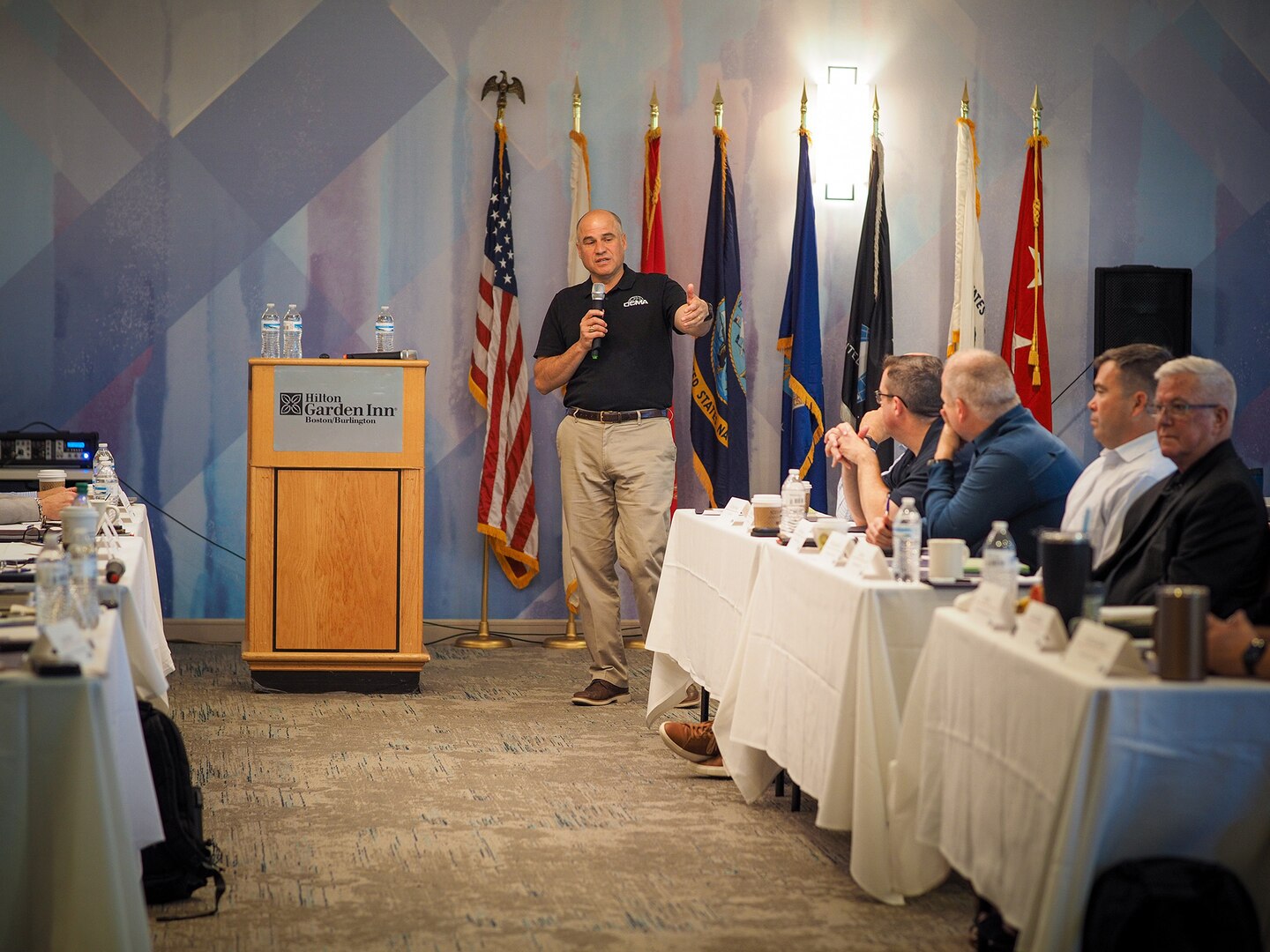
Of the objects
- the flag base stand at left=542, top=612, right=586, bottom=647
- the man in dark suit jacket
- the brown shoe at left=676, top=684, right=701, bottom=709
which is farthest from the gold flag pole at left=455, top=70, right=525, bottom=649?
the man in dark suit jacket

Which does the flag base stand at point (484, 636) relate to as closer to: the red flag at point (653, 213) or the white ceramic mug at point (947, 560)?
the red flag at point (653, 213)

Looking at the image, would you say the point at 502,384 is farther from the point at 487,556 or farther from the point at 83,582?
the point at 83,582

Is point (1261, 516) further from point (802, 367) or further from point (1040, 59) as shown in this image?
point (1040, 59)

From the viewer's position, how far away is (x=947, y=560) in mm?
3004

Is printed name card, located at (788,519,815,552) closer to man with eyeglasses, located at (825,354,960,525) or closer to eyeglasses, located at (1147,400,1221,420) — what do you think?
man with eyeglasses, located at (825,354,960,525)

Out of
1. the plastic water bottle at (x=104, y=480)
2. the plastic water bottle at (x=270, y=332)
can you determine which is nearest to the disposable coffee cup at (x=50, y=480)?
the plastic water bottle at (x=104, y=480)

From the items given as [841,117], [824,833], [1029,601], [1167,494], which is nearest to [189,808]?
[824,833]

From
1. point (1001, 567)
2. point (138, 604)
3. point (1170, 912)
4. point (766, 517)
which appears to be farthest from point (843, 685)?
point (138, 604)

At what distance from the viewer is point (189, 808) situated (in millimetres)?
3125

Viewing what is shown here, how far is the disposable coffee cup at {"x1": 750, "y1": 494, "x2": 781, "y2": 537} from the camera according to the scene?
4047 mm

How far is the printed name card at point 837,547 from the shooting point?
3352 millimetres

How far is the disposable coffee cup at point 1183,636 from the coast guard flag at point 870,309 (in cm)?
441

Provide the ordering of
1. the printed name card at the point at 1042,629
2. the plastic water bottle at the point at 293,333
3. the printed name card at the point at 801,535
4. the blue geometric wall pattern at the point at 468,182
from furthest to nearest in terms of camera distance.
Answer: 1. the blue geometric wall pattern at the point at 468,182
2. the plastic water bottle at the point at 293,333
3. the printed name card at the point at 801,535
4. the printed name card at the point at 1042,629

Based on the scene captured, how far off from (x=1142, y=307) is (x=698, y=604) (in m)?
3.31
